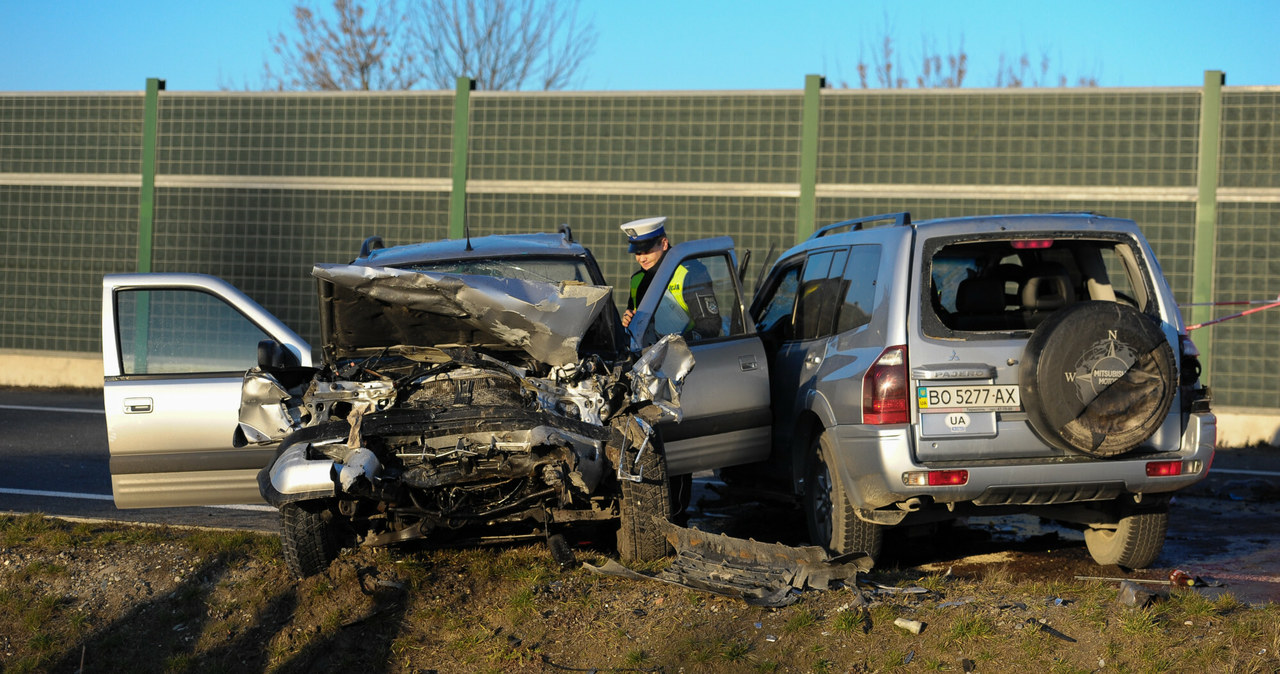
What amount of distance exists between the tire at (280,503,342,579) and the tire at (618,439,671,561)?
4.67 feet

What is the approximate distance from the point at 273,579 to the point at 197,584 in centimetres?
40

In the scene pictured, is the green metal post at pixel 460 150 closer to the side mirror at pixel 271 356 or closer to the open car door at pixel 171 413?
the open car door at pixel 171 413

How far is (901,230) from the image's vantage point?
5730 millimetres

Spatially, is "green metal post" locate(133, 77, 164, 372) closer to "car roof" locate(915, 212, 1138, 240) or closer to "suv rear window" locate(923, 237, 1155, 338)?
"suv rear window" locate(923, 237, 1155, 338)

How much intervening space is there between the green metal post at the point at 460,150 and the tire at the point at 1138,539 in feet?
36.1

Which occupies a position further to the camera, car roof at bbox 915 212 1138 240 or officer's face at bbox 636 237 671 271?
officer's face at bbox 636 237 671 271

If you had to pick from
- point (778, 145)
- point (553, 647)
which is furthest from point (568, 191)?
point (553, 647)

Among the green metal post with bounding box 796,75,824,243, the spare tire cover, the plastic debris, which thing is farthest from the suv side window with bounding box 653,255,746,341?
the green metal post with bounding box 796,75,824,243

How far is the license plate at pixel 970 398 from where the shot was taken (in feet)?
17.7

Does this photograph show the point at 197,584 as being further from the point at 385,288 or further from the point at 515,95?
the point at 515,95

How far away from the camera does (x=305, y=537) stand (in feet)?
17.0

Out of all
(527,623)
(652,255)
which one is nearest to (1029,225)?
(652,255)

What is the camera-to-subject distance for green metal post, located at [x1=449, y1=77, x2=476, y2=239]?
15406 mm

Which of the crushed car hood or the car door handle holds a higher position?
the crushed car hood
